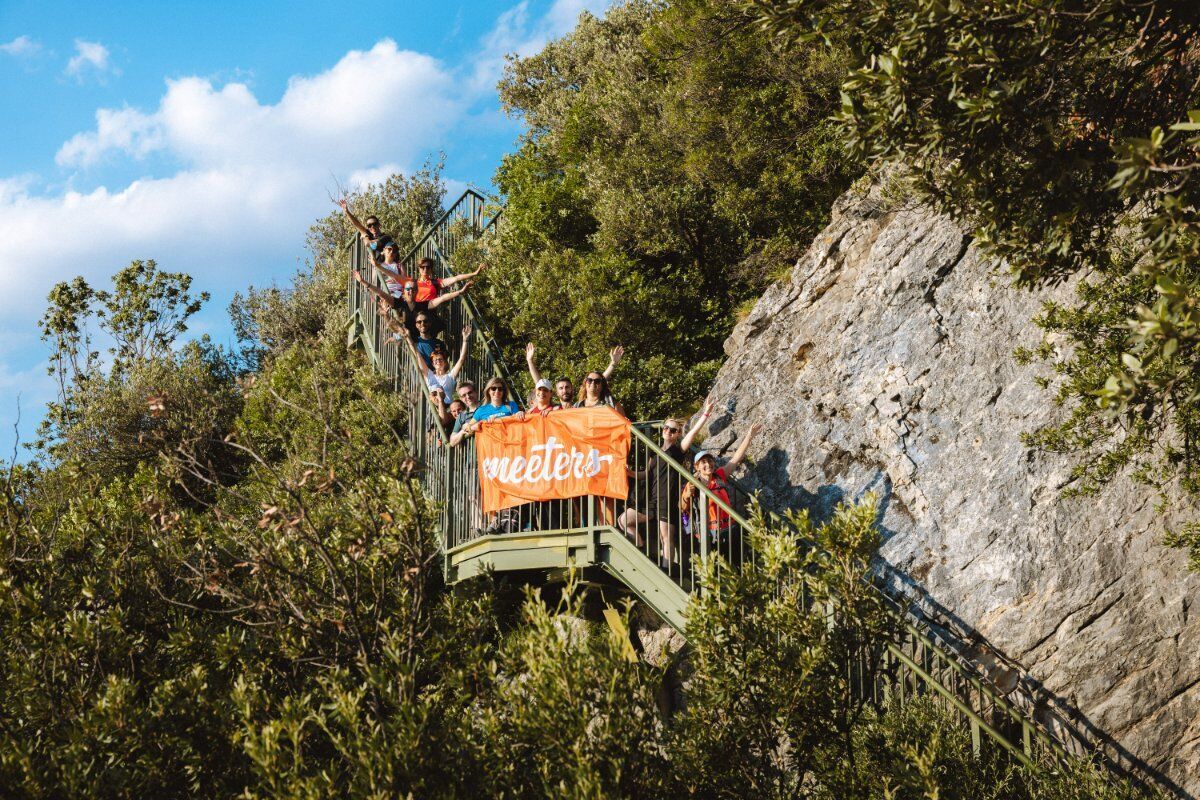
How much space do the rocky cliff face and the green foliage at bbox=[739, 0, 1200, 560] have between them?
3.51 ft

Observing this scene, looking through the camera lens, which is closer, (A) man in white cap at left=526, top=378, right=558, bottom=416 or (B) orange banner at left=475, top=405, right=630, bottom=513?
(B) orange banner at left=475, top=405, right=630, bottom=513

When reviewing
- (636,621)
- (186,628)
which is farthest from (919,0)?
(636,621)

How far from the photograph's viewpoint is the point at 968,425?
36.3 feet

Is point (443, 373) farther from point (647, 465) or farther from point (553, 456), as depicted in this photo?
point (647, 465)

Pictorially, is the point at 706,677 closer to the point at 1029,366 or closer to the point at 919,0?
the point at 919,0

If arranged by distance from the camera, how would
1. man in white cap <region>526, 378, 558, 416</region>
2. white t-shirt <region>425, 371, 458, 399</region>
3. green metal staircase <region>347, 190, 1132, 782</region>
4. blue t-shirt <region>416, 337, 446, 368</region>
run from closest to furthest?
green metal staircase <region>347, 190, 1132, 782</region>
man in white cap <region>526, 378, 558, 416</region>
white t-shirt <region>425, 371, 458, 399</region>
blue t-shirt <region>416, 337, 446, 368</region>

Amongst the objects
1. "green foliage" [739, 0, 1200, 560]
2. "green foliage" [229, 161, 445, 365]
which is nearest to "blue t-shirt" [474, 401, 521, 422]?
"green foliage" [739, 0, 1200, 560]

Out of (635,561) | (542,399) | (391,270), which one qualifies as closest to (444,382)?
(542,399)

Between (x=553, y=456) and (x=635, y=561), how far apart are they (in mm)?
1308

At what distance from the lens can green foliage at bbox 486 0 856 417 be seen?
15.6 meters

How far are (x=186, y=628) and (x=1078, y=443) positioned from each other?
25.2ft

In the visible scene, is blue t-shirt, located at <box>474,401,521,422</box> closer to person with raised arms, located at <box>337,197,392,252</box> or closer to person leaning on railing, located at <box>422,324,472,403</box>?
person leaning on railing, located at <box>422,324,472,403</box>

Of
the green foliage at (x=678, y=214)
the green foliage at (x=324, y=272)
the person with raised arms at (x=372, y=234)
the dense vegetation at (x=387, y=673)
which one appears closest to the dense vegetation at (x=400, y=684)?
the dense vegetation at (x=387, y=673)

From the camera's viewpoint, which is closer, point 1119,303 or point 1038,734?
point 1038,734
